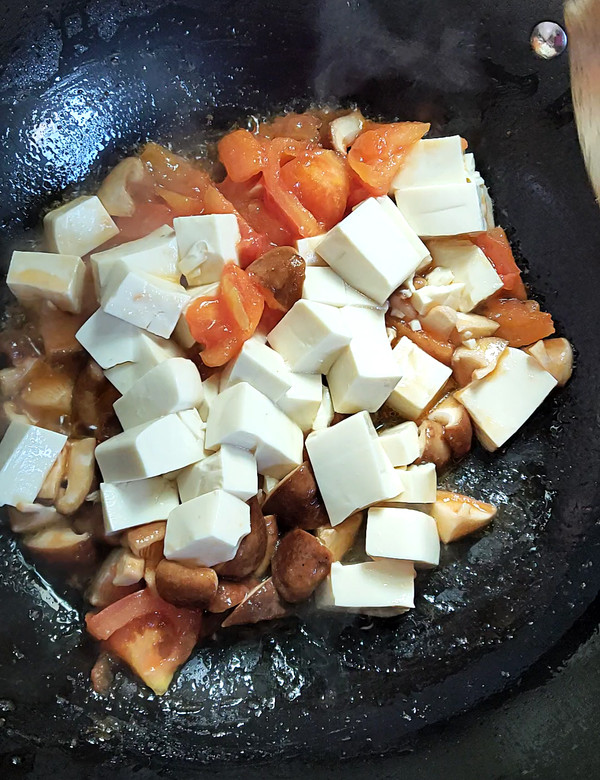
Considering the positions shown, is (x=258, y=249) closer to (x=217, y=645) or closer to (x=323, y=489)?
(x=323, y=489)

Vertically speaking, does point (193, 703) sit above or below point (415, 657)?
above

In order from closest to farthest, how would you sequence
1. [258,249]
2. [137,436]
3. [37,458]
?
[137,436]
[37,458]
[258,249]

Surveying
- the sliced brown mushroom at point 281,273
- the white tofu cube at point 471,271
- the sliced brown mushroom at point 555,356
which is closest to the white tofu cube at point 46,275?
the sliced brown mushroom at point 281,273

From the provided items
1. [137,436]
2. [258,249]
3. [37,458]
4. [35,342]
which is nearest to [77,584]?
[37,458]

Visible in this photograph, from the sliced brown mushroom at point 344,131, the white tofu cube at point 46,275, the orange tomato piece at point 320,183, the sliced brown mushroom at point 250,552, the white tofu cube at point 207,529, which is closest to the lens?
the white tofu cube at point 207,529

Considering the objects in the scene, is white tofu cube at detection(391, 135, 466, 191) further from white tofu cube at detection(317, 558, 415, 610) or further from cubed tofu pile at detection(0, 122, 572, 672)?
white tofu cube at detection(317, 558, 415, 610)

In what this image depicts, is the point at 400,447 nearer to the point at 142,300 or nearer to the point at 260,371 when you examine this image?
the point at 260,371

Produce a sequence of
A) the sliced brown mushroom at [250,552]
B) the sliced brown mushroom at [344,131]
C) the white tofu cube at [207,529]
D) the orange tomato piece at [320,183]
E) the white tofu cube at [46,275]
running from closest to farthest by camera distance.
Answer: the white tofu cube at [207,529] < the sliced brown mushroom at [250,552] < the white tofu cube at [46,275] < the orange tomato piece at [320,183] < the sliced brown mushroom at [344,131]

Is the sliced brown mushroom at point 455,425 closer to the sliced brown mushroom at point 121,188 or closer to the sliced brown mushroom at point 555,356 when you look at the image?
the sliced brown mushroom at point 555,356
